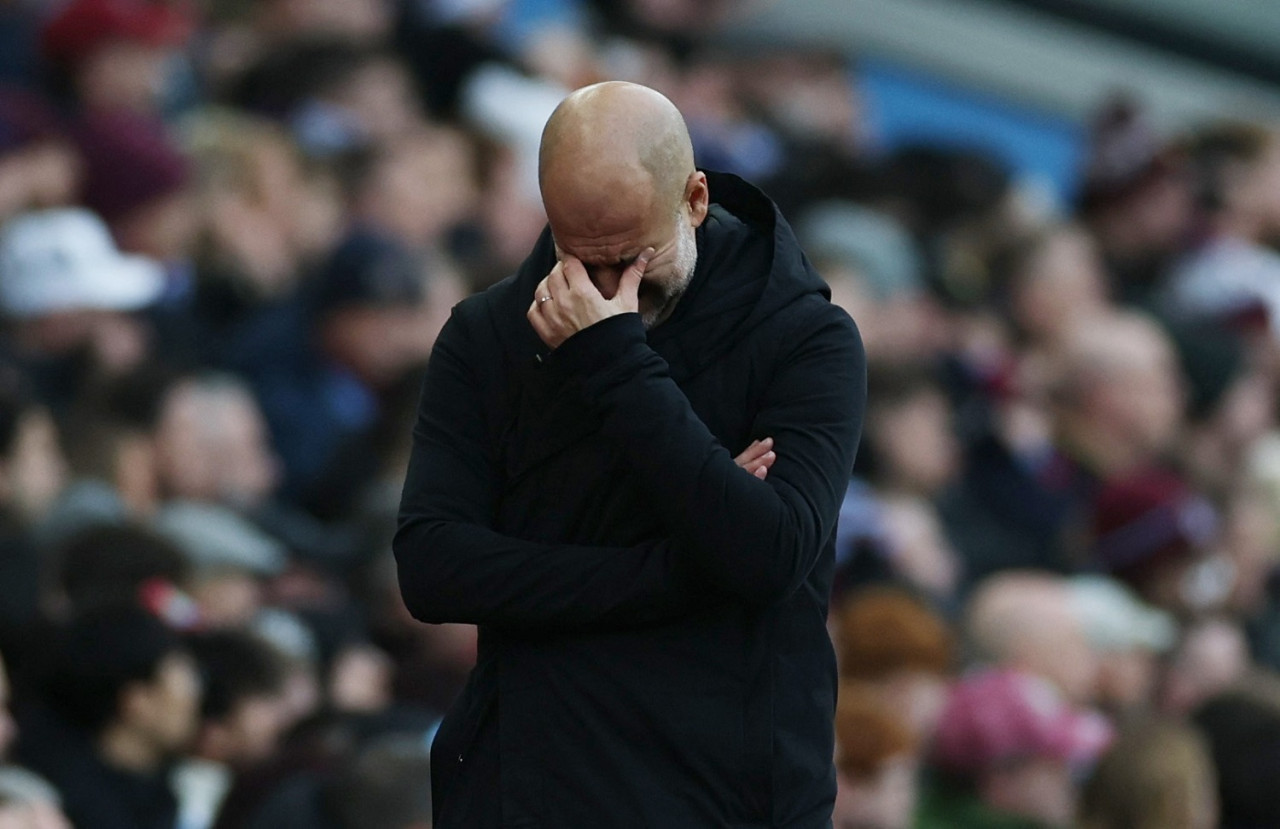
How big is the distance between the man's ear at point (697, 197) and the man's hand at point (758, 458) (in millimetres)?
305

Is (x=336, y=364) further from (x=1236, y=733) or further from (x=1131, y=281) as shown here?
(x=1131, y=281)

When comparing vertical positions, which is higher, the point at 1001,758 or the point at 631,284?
the point at 631,284

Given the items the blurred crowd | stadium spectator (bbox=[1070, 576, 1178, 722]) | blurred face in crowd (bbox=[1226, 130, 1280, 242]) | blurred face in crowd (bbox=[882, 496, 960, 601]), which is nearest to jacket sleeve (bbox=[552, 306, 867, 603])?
the blurred crowd

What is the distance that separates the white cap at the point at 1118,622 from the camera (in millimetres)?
7273

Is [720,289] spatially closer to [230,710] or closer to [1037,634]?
[230,710]

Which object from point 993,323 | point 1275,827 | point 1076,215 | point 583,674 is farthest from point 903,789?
point 1076,215

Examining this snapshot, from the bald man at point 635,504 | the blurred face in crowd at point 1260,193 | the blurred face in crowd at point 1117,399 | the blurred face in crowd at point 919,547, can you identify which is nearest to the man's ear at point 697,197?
the bald man at point 635,504

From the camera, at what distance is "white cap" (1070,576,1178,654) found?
7273 millimetres

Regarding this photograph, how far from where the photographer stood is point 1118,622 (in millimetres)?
7312

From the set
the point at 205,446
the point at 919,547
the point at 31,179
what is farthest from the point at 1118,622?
the point at 31,179

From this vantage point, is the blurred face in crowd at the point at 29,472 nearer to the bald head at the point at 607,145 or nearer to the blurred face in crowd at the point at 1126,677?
the blurred face in crowd at the point at 1126,677

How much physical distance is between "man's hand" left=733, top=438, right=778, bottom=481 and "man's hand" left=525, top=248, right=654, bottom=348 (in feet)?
0.76

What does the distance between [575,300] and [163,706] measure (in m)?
2.71

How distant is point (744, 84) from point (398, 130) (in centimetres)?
375
